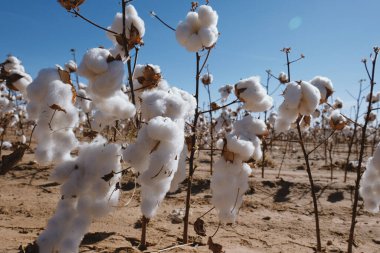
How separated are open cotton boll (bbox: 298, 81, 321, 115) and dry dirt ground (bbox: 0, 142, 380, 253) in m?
1.25

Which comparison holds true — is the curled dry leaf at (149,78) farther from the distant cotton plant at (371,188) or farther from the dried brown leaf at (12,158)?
the distant cotton plant at (371,188)

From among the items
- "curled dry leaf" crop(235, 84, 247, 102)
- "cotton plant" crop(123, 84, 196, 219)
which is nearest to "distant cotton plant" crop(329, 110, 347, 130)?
A: "curled dry leaf" crop(235, 84, 247, 102)

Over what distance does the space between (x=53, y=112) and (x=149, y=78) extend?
29.0 inches

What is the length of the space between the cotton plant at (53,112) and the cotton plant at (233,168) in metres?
0.74

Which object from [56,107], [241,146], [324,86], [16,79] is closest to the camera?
[56,107]

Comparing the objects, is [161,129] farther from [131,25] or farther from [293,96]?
[293,96]

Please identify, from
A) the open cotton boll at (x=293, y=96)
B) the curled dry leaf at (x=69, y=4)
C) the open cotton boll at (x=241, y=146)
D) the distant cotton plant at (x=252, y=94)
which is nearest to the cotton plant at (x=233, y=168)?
the open cotton boll at (x=241, y=146)

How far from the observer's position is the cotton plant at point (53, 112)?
1.21 metres

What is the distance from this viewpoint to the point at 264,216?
3699mm

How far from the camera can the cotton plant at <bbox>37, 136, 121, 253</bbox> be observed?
1.29 meters

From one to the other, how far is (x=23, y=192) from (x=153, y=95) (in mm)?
3509

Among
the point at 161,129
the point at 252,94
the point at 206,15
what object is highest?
the point at 206,15

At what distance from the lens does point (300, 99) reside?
1994 mm

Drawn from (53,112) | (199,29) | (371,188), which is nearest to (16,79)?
(53,112)
